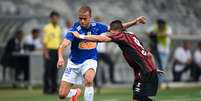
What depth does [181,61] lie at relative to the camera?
1170 inches

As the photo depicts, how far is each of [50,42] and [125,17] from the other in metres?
8.13

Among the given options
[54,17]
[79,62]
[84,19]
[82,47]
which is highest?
[54,17]

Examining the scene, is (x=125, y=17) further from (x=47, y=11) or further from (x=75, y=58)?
(x=75, y=58)

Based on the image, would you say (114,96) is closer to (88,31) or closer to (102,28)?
(102,28)

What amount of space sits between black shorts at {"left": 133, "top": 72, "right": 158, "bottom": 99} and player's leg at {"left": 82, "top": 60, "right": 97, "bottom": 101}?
1.59 metres

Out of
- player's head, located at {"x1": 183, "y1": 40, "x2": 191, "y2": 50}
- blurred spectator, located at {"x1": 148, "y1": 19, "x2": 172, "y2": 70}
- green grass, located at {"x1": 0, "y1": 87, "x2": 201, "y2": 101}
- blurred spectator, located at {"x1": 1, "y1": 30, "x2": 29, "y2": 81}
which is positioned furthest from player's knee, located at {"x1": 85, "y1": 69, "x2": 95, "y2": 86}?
player's head, located at {"x1": 183, "y1": 40, "x2": 191, "y2": 50}

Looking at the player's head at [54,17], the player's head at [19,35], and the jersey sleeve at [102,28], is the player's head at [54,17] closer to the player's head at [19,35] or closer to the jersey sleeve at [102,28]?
the player's head at [19,35]

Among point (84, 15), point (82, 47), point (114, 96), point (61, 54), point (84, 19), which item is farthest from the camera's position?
point (114, 96)

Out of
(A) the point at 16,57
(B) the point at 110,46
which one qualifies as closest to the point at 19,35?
(A) the point at 16,57

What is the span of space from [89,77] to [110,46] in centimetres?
1208

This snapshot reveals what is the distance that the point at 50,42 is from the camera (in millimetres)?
23859

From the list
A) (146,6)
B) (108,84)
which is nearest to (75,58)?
(108,84)

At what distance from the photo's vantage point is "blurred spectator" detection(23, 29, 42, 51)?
2816 centimetres

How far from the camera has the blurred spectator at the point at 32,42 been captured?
2816 centimetres
